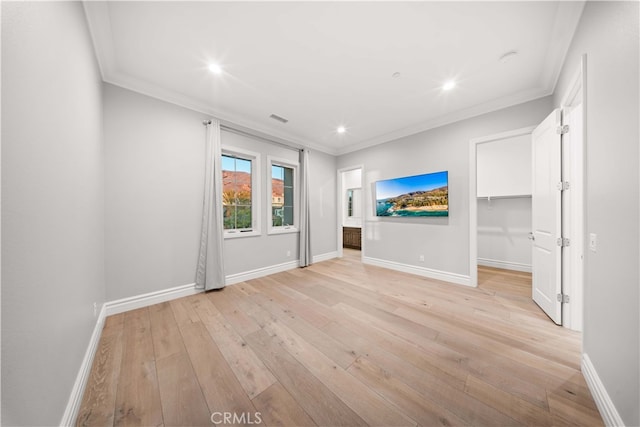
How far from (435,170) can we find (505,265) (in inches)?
98.3

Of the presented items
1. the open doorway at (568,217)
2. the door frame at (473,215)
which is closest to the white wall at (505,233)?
the door frame at (473,215)

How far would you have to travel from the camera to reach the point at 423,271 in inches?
145

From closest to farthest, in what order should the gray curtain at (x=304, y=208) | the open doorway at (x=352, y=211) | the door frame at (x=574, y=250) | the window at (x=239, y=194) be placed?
the door frame at (x=574, y=250)
the window at (x=239, y=194)
the gray curtain at (x=304, y=208)
the open doorway at (x=352, y=211)

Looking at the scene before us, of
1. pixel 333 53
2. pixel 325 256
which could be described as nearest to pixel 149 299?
pixel 325 256

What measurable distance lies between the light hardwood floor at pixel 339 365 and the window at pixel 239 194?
4.13 feet

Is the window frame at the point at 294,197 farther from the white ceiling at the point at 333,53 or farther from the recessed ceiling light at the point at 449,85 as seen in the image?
the recessed ceiling light at the point at 449,85

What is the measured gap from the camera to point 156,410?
1246 mm

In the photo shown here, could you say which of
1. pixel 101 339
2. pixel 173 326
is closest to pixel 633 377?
pixel 173 326

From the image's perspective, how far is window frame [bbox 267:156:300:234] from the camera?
384 cm

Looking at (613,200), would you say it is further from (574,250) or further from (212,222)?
(212,222)

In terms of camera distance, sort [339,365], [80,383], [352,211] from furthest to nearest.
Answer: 1. [352,211]
2. [339,365]
3. [80,383]

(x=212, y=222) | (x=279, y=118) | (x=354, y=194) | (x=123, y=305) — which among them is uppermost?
(x=279, y=118)

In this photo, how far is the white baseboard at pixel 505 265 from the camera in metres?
3.95

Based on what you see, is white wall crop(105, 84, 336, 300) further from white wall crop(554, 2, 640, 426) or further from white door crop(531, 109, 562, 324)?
white door crop(531, 109, 562, 324)
